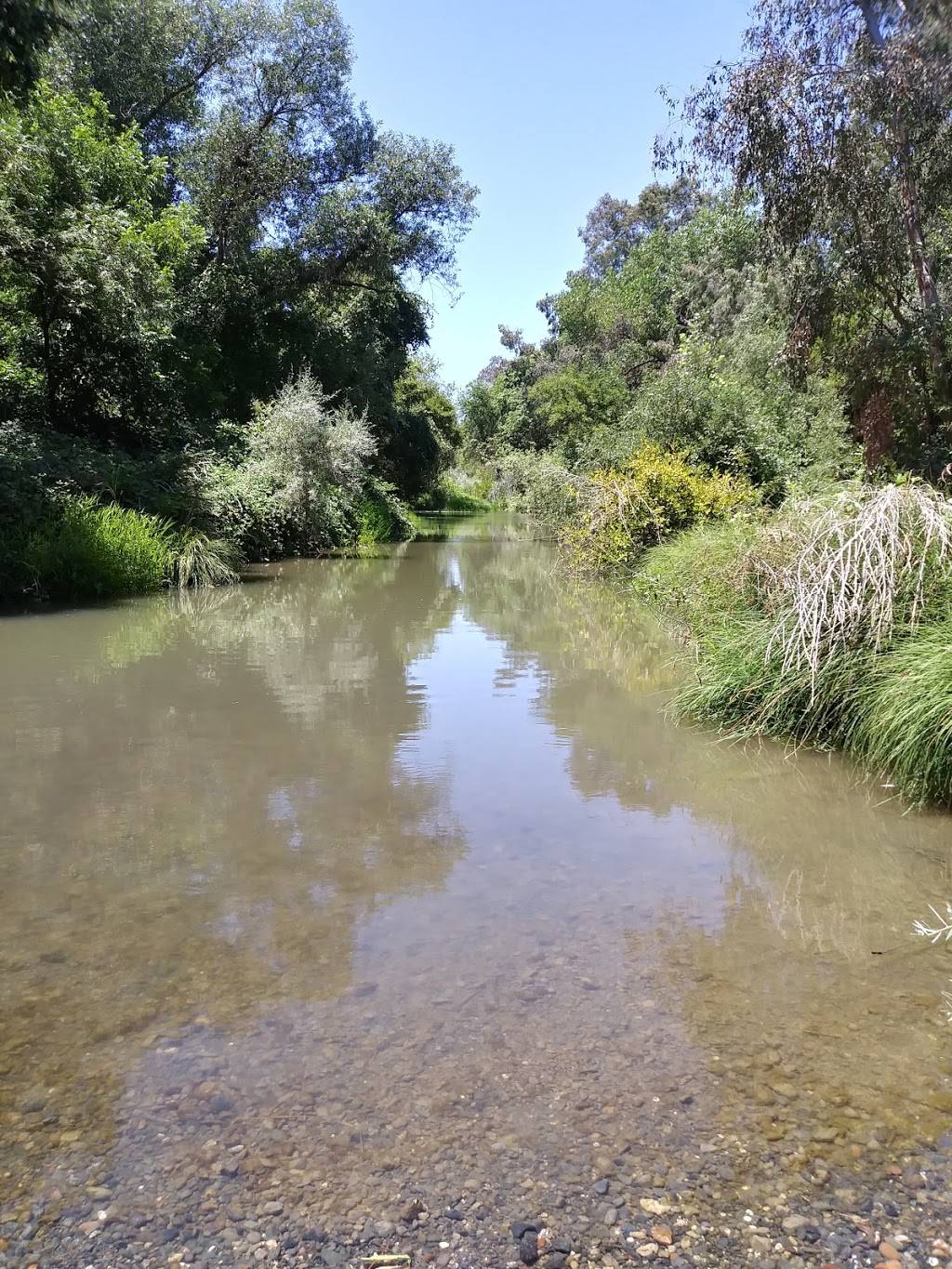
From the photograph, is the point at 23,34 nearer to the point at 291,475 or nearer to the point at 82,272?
the point at 82,272

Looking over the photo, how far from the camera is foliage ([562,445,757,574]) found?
16.2m

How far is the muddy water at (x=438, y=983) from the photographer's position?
2.56 meters

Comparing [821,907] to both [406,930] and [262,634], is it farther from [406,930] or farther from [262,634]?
[262,634]

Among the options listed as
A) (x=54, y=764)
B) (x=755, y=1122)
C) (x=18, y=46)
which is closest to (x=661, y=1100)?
(x=755, y=1122)

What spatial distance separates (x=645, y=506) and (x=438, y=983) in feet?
44.9

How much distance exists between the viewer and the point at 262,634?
12023mm

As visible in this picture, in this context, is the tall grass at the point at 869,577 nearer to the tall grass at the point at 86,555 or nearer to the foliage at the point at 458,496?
the tall grass at the point at 86,555

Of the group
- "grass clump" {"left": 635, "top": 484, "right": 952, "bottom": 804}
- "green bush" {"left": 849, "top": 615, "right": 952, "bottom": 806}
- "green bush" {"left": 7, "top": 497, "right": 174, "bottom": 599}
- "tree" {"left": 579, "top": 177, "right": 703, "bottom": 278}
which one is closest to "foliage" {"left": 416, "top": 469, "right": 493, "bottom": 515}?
"tree" {"left": 579, "top": 177, "right": 703, "bottom": 278}

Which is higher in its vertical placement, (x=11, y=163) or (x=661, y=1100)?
(x=11, y=163)

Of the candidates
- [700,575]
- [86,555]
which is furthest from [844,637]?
[86,555]

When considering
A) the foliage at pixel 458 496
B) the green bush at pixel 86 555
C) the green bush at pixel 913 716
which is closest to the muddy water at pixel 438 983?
the green bush at pixel 913 716

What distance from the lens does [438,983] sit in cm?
362

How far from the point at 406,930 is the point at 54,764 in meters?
3.61

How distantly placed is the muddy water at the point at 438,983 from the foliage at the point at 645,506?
9278 millimetres
